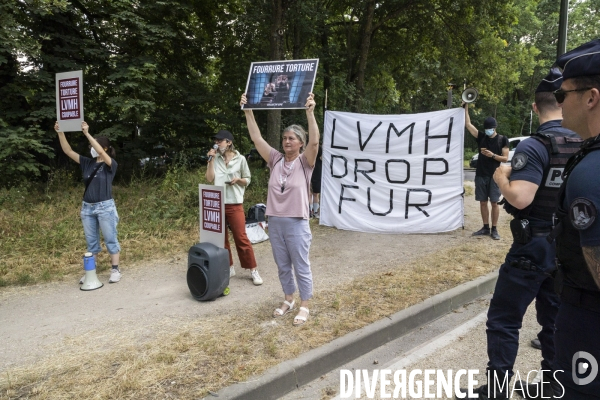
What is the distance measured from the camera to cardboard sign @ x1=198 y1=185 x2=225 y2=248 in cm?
498

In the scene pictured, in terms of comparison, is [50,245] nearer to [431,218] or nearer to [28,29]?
[28,29]

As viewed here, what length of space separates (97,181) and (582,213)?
16.8 feet

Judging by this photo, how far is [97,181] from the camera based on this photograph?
5273 mm

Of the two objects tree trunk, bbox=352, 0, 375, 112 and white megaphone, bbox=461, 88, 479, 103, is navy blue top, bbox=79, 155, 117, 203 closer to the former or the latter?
white megaphone, bbox=461, 88, 479, 103

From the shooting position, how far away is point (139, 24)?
29.8 feet

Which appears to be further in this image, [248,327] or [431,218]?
[431,218]

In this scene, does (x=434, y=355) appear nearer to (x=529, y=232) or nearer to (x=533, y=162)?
(x=529, y=232)

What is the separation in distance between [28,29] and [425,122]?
8225 millimetres

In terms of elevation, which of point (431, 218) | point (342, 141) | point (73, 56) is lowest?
point (431, 218)

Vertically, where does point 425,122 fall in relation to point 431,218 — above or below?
above

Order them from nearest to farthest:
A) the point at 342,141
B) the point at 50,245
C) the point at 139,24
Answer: the point at 50,245
the point at 342,141
the point at 139,24

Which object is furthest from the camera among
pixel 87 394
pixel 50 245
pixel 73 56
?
pixel 73 56

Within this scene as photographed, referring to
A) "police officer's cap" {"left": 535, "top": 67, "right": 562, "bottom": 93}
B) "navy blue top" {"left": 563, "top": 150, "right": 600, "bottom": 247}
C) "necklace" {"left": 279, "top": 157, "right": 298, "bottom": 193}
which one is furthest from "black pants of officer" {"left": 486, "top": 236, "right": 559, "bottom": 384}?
"necklace" {"left": 279, "top": 157, "right": 298, "bottom": 193}

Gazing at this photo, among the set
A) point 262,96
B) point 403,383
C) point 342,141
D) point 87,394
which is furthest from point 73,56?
point 403,383
